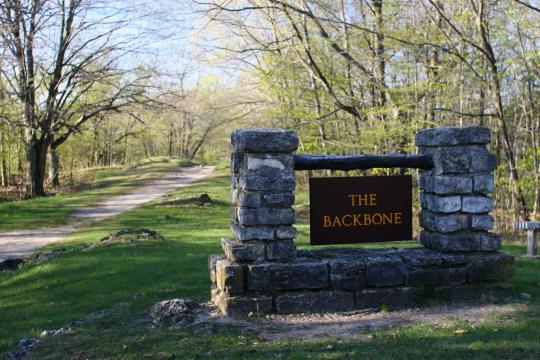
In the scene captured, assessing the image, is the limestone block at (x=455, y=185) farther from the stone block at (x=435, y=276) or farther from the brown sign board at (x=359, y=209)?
the stone block at (x=435, y=276)

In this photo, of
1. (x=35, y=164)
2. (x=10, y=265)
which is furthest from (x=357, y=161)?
(x=35, y=164)

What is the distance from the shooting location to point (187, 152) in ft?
200

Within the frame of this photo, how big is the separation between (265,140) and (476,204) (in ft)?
8.52

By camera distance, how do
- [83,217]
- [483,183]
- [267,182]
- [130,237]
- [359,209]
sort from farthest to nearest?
[83,217] < [130,237] < [359,209] < [483,183] < [267,182]

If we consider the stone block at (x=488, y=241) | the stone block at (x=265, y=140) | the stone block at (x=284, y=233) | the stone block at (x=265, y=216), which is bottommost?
the stone block at (x=488, y=241)

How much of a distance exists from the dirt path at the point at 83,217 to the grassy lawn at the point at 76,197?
2.00 feet

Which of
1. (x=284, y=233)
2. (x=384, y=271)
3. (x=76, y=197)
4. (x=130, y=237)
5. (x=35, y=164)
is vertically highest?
(x=35, y=164)

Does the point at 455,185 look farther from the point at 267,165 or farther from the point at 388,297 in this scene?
the point at 267,165

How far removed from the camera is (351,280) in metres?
6.37

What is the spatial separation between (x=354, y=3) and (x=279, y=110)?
4.29m

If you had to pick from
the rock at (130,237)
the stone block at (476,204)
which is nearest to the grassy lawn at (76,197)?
the rock at (130,237)

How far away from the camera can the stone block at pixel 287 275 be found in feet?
20.3

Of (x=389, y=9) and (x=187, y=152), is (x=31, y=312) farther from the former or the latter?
(x=187, y=152)

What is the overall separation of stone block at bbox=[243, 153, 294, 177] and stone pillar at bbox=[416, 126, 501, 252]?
1805 millimetres
